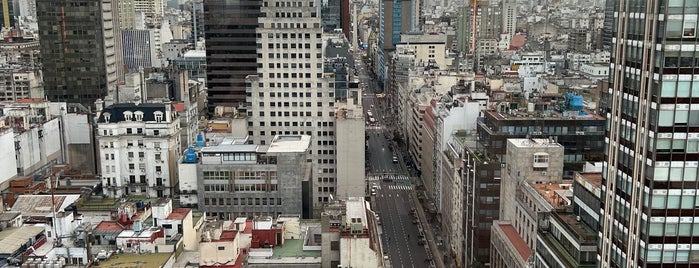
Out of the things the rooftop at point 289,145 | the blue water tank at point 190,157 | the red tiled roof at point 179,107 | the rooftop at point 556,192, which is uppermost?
the red tiled roof at point 179,107

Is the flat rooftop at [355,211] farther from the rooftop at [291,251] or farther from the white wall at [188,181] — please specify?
the white wall at [188,181]

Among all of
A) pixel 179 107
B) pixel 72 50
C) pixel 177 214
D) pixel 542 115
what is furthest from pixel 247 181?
pixel 72 50

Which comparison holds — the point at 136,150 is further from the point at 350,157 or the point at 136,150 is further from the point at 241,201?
the point at 350,157

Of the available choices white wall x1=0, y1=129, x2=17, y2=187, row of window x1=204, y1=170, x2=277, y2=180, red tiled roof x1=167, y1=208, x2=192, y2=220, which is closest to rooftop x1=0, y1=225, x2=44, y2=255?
red tiled roof x1=167, y1=208, x2=192, y2=220

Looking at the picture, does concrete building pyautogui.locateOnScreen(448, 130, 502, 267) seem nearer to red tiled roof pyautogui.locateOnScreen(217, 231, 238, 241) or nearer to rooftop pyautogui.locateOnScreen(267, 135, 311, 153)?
rooftop pyautogui.locateOnScreen(267, 135, 311, 153)

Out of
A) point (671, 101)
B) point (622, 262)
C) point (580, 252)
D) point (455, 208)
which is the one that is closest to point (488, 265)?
point (455, 208)

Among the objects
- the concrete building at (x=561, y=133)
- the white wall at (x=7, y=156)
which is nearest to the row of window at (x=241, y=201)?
the concrete building at (x=561, y=133)

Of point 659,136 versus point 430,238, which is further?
point 430,238
